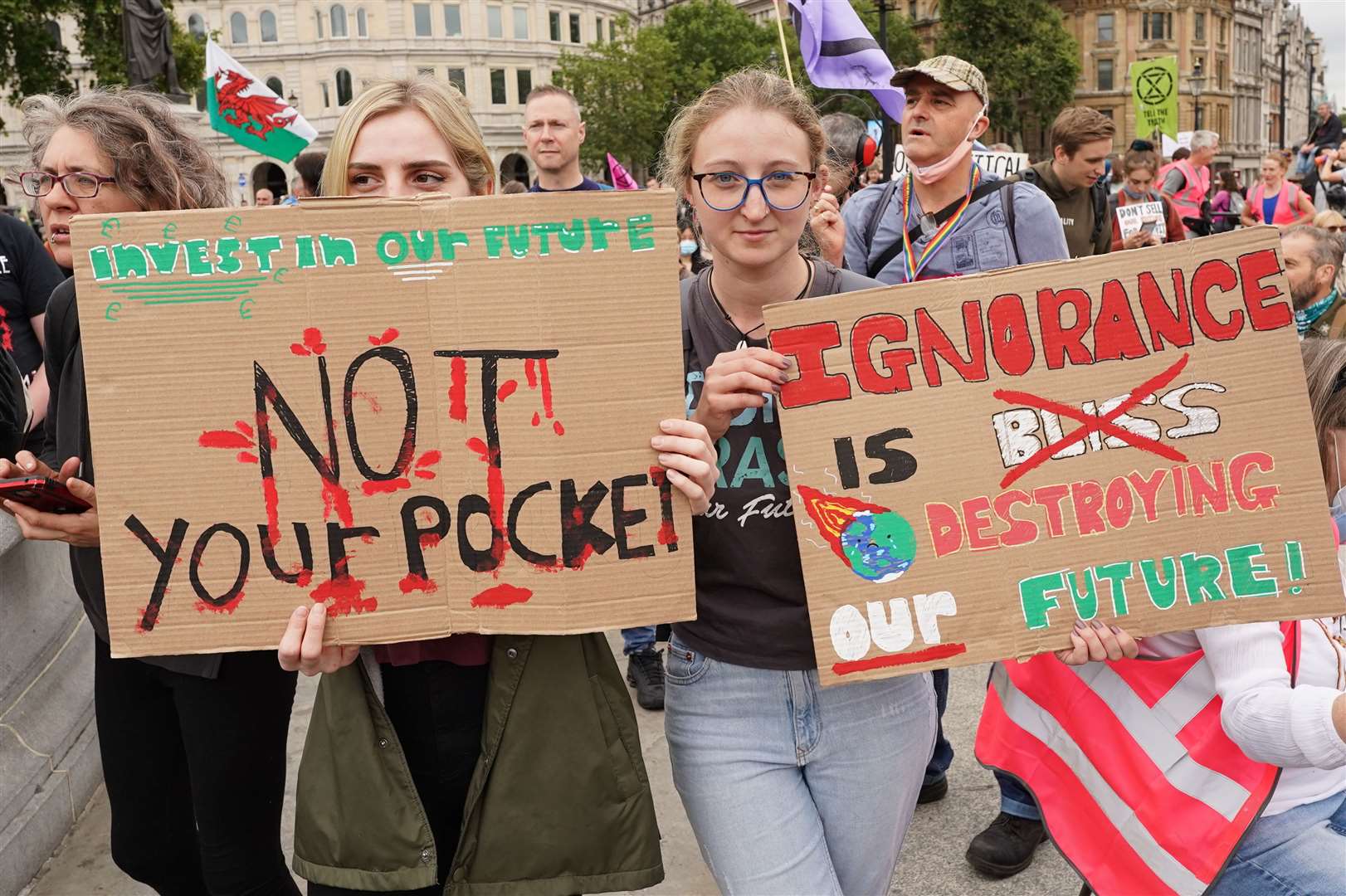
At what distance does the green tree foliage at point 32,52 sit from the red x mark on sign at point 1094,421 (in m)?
28.6

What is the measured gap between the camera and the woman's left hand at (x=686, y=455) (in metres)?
1.65

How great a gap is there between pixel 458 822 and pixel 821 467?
89 centimetres

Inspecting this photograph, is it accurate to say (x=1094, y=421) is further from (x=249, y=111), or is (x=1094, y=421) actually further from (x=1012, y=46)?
(x=1012, y=46)

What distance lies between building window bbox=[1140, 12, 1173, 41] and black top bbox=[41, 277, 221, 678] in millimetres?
75930

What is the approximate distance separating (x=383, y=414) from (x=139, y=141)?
3.26 feet

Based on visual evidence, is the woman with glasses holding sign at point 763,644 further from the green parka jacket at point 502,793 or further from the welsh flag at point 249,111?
the welsh flag at point 249,111

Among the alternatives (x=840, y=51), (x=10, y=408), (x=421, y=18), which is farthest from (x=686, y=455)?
(x=421, y=18)

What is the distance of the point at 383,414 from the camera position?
65.3 inches

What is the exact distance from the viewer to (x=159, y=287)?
5.35ft

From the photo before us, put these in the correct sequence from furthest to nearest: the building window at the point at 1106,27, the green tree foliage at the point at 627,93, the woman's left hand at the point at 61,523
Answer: the building window at the point at 1106,27, the green tree foliage at the point at 627,93, the woman's left hand at the point at 61,523

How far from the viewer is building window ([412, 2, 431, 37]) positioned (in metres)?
62.5

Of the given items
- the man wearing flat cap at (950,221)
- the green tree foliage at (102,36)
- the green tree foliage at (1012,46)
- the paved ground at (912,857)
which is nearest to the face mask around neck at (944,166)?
the man wearing flat cap at (950,221)

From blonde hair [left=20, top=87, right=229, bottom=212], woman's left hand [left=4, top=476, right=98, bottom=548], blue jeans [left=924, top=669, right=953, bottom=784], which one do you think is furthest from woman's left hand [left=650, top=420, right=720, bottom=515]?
blue jeans [left=924, top=669, right=953, bottom=784]

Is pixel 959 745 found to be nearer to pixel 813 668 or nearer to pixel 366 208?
pixel 813 668
